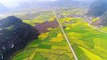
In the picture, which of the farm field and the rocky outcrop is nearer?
the farm field

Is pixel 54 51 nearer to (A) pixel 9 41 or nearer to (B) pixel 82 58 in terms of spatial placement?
(B) pixel 82 58

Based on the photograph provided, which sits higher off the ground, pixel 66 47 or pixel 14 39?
pixel 14 39

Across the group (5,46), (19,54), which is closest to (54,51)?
(19,54)

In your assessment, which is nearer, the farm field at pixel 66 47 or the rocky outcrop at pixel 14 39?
the farm field at pixel 66 47

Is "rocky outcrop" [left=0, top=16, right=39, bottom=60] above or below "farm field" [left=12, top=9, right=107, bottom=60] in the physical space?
above

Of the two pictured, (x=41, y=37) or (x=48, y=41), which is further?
(x=41, y=37)

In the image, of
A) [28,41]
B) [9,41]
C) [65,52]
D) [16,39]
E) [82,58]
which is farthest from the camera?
[28,41]

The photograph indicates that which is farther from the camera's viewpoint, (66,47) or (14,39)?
(14,39)

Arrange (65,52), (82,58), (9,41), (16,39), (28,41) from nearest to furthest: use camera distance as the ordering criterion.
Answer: (82,58) → (65,52) → (9,41) → (16,39) → (28,41)

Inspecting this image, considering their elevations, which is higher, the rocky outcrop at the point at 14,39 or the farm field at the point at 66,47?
the rocky outcrop at the point at 14,39
